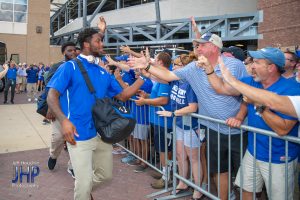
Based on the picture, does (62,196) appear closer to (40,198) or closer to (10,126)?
(40,198)

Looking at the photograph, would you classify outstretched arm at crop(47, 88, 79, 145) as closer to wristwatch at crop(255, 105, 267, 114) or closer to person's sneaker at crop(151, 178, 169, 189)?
wristwatch at crop(255, 105, 267, 114)

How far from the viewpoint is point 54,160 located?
5.49m

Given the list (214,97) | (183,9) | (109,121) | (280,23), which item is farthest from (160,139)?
(183,9)

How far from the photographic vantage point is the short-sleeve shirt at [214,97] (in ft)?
11.7

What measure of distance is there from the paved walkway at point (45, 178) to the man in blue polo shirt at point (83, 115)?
95 centimetres

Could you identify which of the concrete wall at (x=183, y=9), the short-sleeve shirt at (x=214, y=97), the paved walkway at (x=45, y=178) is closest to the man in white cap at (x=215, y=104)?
the short-sleeve shirt at (x=214, y=97)

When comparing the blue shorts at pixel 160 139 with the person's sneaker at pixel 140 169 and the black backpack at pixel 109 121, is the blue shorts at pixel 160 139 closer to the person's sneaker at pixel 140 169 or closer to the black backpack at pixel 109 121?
the person's sneaker at pixel 140 169

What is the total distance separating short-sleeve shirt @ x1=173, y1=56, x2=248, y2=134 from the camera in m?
3.58

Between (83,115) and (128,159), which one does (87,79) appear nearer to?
(83,115)

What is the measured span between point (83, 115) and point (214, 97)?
1.49m

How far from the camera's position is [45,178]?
16.8 feet

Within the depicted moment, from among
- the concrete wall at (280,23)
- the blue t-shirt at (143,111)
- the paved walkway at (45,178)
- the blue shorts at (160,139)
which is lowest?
the paved walkway at (45,178)

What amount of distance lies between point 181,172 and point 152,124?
1015mm

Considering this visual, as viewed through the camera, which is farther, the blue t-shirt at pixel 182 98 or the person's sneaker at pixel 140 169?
the person's sneaker at pixel 140 169
